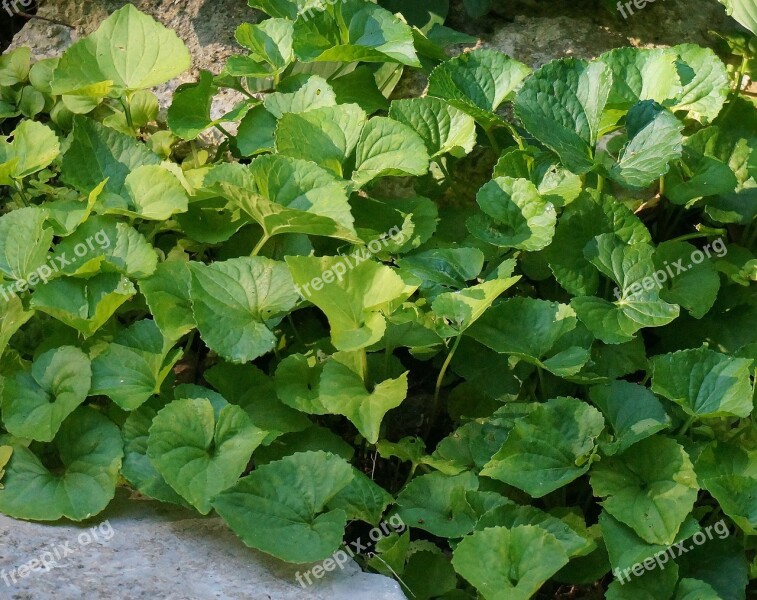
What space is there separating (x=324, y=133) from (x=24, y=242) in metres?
0.81

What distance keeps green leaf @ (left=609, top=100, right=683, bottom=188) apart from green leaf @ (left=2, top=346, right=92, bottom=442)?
1.38 m

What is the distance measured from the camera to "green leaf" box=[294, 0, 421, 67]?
2.31 m

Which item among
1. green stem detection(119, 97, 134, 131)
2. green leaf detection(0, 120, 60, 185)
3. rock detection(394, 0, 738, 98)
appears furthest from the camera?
rock detection(394, 0, 738, 98)

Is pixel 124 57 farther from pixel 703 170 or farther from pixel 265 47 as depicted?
pixel 703 170

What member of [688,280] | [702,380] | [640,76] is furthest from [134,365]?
[640,76]

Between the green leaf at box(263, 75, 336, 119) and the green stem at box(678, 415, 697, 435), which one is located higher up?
the green leaf at box(263, 75, 336, 119)

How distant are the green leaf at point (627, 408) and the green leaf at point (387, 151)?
2.42 feet

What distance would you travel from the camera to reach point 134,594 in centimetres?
149

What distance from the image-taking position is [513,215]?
2115 mm

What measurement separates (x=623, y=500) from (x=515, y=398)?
14.8 inches

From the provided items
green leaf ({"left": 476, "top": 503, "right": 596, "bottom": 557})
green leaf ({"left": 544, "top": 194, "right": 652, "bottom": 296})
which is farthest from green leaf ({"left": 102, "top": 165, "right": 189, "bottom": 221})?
Result: green leaf ({"left": 476, "top": 503, "right": 596, "bottom": 557})

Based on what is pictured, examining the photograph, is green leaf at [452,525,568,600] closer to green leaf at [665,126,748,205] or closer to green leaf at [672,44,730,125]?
green leaf at [665,126,748,205]

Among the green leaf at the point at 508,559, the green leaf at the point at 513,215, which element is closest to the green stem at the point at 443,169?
the green leaf at the point at 513,215

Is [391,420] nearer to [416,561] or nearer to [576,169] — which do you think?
[416,561]
